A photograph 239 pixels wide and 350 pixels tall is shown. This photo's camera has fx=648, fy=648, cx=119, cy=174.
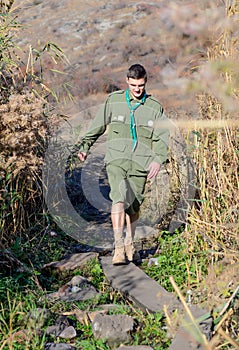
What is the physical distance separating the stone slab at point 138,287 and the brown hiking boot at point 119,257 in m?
0.04

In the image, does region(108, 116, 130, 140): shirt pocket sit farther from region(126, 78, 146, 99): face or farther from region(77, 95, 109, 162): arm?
region(126, 78, 146, 99): face

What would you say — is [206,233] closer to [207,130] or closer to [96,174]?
[207,130]

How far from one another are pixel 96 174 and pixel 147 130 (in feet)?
9.35

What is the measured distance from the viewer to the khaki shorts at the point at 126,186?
19.4 ft

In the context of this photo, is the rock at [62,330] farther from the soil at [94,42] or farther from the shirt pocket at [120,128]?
the soil at [94,42]

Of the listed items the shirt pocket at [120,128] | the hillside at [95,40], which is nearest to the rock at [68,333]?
the shirt pocket at [120,128]

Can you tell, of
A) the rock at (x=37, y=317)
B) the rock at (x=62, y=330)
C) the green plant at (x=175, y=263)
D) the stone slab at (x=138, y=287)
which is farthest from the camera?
the green plant at (x=175, y=263)

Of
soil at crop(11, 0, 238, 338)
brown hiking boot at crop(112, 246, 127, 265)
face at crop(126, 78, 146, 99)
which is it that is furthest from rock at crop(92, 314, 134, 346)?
soil at crop(11, 0, 238, 338)

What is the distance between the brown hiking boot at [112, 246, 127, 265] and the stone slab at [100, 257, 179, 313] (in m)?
0.04

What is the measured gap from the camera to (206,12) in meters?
1.97

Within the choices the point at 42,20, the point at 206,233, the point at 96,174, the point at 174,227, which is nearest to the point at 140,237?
the point at 174,227

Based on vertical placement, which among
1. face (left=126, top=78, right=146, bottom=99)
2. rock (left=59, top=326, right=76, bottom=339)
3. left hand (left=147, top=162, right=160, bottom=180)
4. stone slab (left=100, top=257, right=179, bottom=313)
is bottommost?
rock (left=59, top=326, right=76, bottom=339)

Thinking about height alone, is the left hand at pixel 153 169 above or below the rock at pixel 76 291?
above

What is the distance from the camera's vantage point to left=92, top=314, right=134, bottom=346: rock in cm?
427
